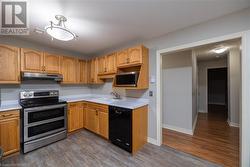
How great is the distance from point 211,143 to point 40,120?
12.6 feet

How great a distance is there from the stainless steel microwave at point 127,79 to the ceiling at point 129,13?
0.90 m

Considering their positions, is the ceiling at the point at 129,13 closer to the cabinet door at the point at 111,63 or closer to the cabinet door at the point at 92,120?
the cabinet door at the point at 111,63

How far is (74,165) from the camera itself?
6.79ft

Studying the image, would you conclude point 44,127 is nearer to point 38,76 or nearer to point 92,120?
point 92,120

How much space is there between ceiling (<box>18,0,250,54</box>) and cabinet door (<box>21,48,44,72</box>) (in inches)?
18.9

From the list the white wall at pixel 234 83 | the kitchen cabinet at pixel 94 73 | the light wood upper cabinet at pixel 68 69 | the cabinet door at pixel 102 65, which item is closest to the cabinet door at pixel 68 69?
the light wood upper cabinet at pixel 68 69

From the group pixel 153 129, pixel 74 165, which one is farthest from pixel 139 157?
pixel 74 165

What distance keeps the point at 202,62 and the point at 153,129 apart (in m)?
5.34

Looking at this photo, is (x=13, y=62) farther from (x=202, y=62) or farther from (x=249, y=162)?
(x=202, y=62)

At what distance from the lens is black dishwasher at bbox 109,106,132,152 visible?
7.82 feet

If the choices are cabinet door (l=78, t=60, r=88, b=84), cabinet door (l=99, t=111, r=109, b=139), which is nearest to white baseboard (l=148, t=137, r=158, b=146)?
cabinet door (l=99, t=111, r=109, b=139)

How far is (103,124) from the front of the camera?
9.68ft

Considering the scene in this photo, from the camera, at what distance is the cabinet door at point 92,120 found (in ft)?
10.3

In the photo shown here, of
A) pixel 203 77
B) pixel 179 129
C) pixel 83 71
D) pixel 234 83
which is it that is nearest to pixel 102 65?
pixel 83 71
